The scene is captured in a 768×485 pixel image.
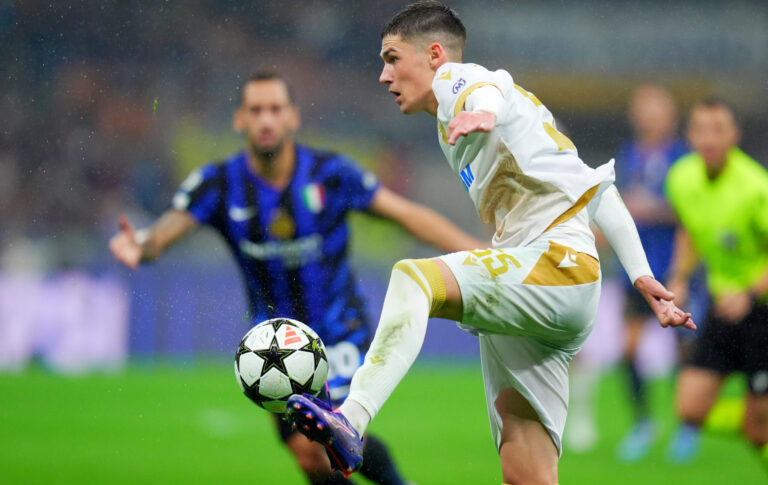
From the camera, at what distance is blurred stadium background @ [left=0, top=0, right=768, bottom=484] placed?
8.53m

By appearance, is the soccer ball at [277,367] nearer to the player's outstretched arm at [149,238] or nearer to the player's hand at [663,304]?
the player's hand at [663,304]

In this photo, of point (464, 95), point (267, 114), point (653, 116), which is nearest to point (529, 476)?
point (464, 95)

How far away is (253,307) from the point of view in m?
5.53

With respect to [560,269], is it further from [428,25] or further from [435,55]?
[428,25]

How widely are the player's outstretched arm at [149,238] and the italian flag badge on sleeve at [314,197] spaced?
0.60 meters

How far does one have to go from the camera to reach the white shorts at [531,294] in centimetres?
355

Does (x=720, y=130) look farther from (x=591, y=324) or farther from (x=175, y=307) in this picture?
(x=175, y=307)

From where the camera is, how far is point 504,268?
3580 millimetres

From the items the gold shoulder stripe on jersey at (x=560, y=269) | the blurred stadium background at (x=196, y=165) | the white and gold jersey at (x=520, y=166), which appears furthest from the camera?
the blurred stadium background at (x=196, y=165)

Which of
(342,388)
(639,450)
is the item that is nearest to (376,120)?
(639,450)

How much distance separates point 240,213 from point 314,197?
1.32 feet

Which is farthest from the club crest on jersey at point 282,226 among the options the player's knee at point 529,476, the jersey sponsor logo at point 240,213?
the player's knee at point 529,476

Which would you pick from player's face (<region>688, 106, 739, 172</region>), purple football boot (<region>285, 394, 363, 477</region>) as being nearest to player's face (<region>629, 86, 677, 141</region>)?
player's face (<region>688, 106, 739, 172</region>)

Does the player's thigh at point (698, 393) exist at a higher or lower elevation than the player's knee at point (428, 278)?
lower
